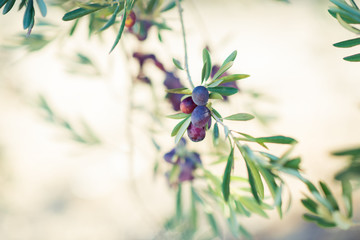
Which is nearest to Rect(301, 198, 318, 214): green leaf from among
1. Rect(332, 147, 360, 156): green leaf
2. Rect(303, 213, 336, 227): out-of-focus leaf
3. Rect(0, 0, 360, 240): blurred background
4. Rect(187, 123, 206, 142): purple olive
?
Rect(303, 213, 336, 227): out-of-focus leaf

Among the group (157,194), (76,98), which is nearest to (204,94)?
(157,194)

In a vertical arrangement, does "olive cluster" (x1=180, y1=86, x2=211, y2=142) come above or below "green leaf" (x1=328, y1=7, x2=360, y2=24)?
below

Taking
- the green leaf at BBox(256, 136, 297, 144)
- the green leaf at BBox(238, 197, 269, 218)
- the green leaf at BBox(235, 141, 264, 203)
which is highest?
the green leaf at BBox(256, 136, 297, 144)

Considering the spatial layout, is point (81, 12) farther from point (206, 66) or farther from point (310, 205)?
point (310, 205)

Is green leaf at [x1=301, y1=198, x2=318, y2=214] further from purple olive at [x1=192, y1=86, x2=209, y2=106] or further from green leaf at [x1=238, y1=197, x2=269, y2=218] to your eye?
purple olive at [x1=192, y1=86, x2=209, y2=106]

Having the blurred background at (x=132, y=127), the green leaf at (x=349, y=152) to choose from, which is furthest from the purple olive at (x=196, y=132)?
the blurred background at (x=132, y=127)

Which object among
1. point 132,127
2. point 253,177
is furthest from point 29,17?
point 132,127

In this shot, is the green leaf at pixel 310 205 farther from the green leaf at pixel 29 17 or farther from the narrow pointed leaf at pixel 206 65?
the green leaf at pixel 29 17

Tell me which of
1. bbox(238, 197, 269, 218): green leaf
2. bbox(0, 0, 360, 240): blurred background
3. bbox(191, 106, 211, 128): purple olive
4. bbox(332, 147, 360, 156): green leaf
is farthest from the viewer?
bbox(0, 0, 360, 240): blurred background

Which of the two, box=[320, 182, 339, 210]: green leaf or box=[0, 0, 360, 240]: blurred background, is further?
box=[0, 0, 360, 240]: blurred background
